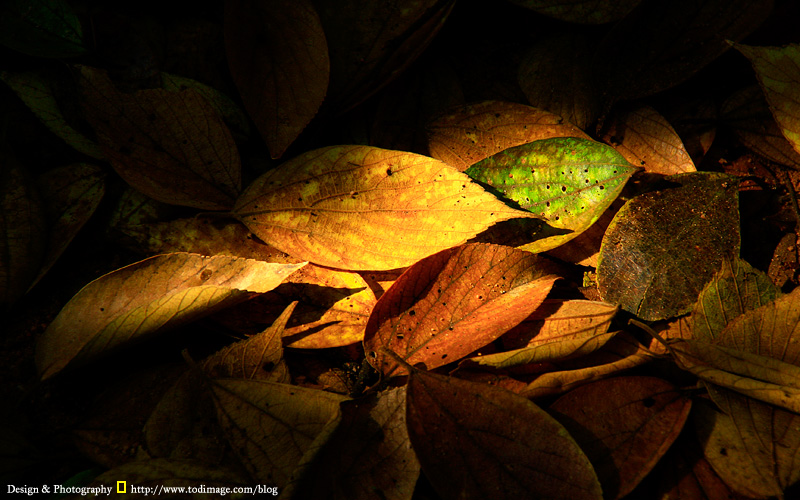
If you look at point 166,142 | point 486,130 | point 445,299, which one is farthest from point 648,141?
point 166,142

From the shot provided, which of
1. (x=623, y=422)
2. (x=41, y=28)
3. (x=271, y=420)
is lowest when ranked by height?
(x=623, y=422)

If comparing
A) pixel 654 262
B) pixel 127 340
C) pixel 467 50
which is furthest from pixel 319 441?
pixel 467 50

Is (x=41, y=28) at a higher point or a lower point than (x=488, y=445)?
higher

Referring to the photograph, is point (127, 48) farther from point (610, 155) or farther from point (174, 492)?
point (610, 155)

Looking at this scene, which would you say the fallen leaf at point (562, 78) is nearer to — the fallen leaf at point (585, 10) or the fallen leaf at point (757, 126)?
the fallen leaf at point (585, 10)

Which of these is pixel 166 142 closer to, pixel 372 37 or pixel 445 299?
pixel 372 37

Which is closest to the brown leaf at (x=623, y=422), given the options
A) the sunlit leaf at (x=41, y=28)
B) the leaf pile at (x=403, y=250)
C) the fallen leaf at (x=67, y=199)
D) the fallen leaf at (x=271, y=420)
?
the leaf pile at (x=403, y=250)
